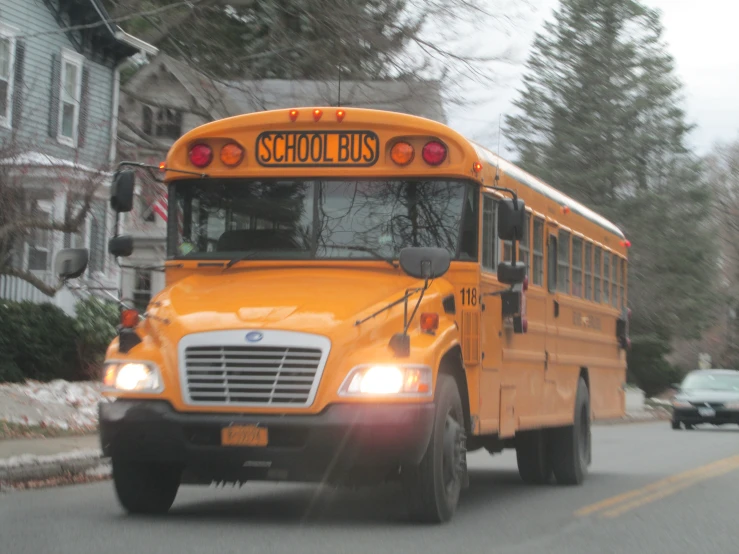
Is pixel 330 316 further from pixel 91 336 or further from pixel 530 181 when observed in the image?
pixel 91 336

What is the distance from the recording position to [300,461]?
27.9ft

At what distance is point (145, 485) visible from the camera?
945cm

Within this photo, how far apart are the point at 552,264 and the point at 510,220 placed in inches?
138

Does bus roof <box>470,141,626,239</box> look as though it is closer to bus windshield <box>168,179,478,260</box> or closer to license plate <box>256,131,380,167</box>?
bus windshield <box>168,179,478,260</box>

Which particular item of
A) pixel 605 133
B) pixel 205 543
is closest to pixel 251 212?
pixel 205 543

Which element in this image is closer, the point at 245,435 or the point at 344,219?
the point at 245,435

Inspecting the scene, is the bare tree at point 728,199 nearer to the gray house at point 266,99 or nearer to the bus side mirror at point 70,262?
the gray house at point 266,99

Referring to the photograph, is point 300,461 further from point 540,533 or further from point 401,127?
point 401,127

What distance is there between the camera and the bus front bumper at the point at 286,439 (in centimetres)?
841

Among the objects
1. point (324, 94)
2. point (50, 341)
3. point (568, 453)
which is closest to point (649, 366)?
point (324, 94)

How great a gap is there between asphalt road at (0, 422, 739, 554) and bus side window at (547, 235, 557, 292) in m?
1.88

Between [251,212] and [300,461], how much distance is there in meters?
2.19

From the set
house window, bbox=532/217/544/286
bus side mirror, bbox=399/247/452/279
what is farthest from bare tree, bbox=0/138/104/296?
bus side mirror, bbox=399/247/452/279

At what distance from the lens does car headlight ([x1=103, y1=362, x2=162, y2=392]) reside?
870 cm
